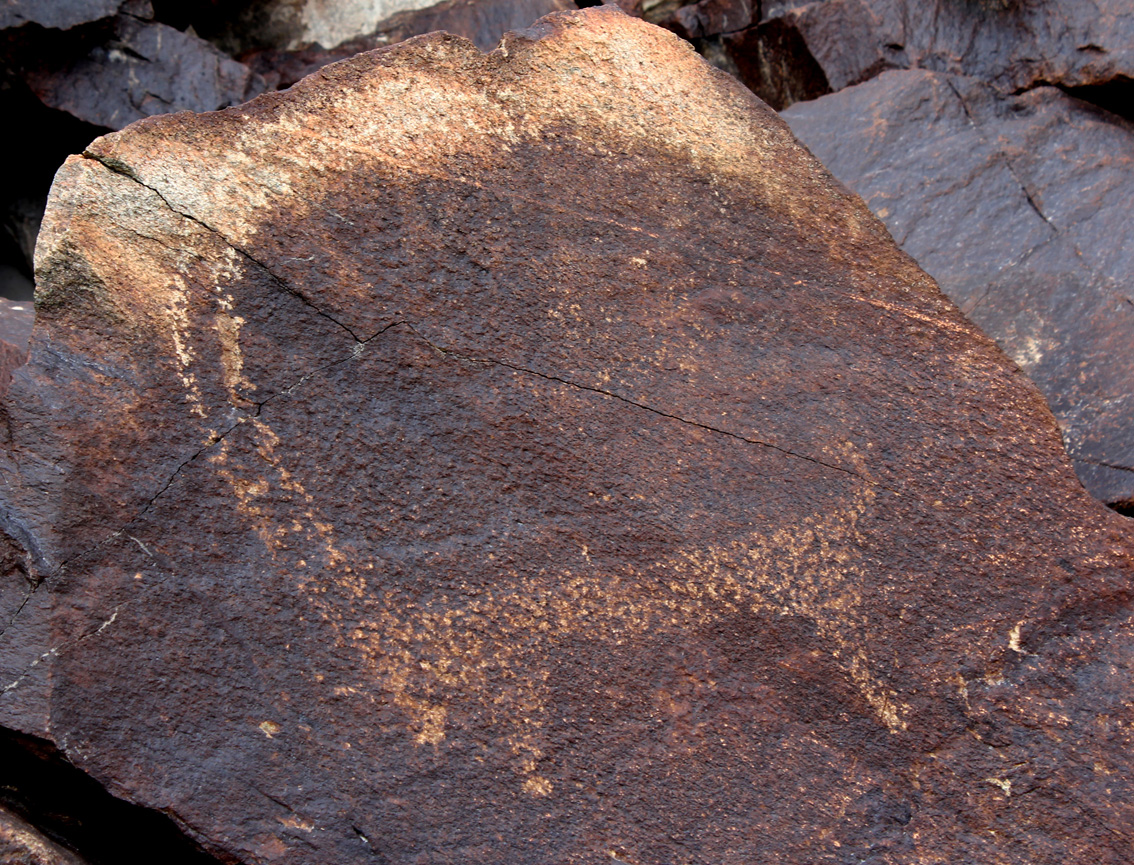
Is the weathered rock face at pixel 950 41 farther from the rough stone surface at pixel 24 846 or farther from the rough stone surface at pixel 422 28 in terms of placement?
the rough stone surface at pixel 24 846

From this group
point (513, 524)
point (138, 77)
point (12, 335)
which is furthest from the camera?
point (138, 77)

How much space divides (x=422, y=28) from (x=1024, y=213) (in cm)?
171

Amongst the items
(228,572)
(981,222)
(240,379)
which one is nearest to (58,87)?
(240,379)

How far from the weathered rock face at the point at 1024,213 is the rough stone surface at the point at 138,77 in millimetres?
1476

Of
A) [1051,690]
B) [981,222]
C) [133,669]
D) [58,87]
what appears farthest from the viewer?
[58,87]

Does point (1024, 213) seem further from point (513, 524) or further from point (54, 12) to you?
point (54, 12)

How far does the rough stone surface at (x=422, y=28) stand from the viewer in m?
2.77

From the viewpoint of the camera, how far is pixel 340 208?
54.9 inches

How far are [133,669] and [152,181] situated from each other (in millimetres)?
659

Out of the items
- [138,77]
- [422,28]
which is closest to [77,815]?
[138,77]

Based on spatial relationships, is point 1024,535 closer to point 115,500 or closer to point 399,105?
point 399,105

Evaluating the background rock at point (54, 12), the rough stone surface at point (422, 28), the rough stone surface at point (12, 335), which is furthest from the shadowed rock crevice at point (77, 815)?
the rough stone surface at point (422, 28)

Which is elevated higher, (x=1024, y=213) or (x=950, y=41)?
(x=950, y=41)

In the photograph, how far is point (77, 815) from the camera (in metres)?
1.35
